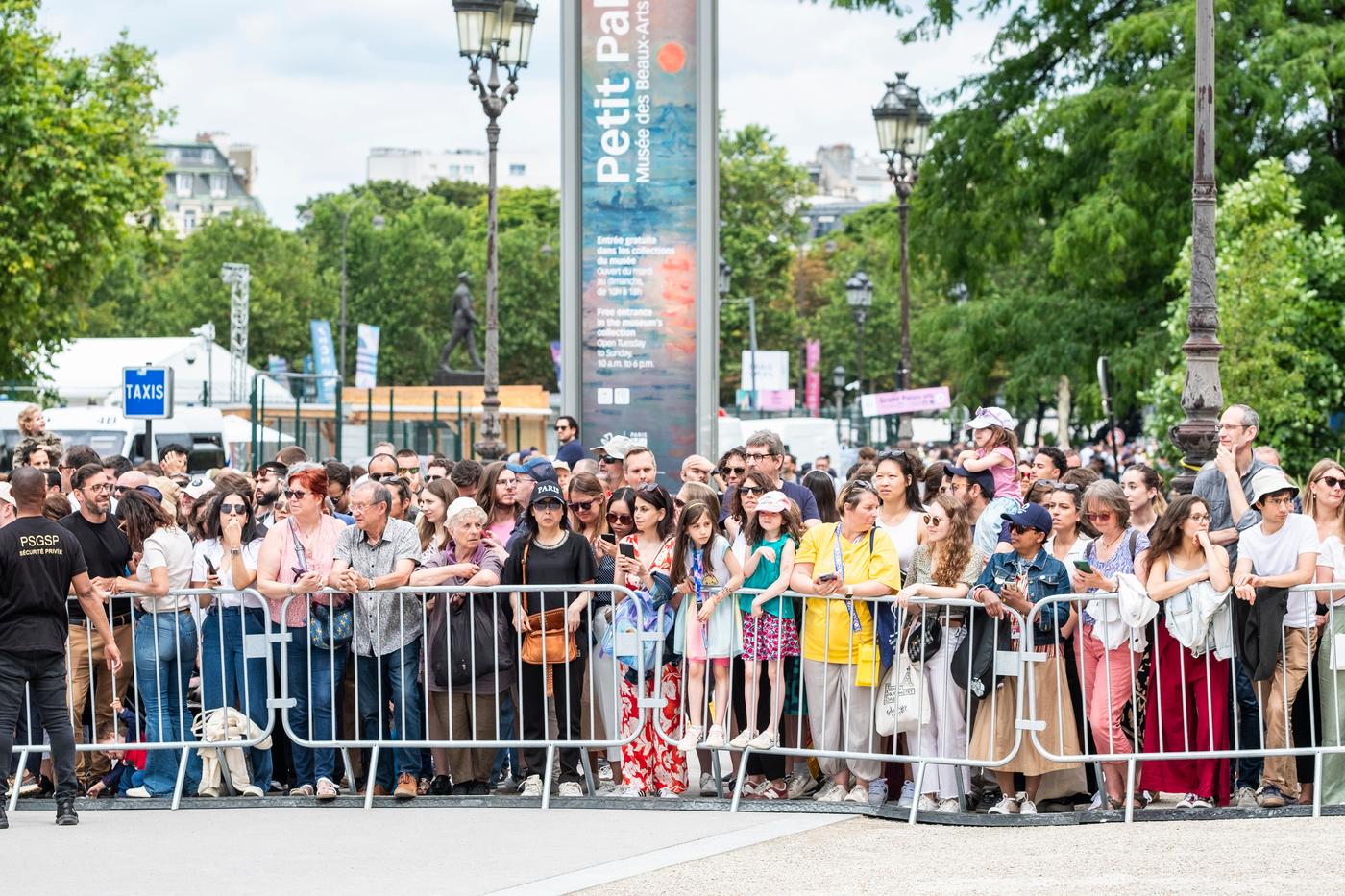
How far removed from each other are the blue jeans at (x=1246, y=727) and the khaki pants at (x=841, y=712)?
5.63ft

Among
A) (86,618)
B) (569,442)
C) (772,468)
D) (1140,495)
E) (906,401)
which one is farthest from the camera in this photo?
(906,401)

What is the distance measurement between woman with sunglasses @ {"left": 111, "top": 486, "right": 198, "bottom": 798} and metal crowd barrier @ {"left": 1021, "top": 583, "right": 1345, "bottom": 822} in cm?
429

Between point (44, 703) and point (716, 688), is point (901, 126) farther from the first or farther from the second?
point (44, 703)

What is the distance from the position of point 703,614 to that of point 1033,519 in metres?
1.69

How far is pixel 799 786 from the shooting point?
10.0m

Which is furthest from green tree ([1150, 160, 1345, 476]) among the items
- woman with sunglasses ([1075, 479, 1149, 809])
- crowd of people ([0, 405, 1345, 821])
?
woman with sunglasses ([1075, 479, 1149, 809])

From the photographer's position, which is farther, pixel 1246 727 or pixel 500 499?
pixel 500 499

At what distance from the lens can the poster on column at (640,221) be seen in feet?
63.6

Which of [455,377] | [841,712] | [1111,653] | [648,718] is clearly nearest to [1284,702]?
[1111,653]

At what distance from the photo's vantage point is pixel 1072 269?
27.2 metres

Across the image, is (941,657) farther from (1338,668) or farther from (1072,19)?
(1072,19)

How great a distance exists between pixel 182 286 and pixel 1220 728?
262 ft

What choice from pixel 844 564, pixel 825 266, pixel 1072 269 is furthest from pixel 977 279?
pixel 825 266

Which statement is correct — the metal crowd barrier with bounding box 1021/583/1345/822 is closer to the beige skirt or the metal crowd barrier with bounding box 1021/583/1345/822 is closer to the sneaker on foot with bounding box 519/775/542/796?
the beige skirt
